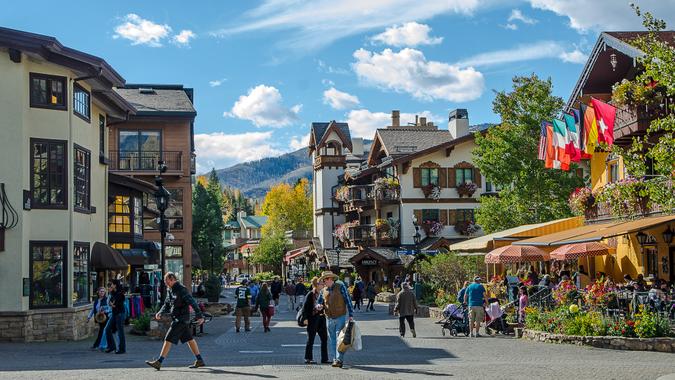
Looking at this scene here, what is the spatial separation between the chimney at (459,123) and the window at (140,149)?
25765mm

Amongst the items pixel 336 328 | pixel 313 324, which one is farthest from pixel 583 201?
pixel 336 328

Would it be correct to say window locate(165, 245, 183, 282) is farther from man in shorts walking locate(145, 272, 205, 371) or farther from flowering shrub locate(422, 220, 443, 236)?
man in shorts walking locate(145, 272, 205, 371)

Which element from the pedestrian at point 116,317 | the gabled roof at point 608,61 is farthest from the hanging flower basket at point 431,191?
the pedestrian at point 116,317

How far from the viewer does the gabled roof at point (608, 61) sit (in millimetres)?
29155

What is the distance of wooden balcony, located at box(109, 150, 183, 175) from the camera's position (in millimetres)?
46312

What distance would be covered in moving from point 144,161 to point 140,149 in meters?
0.67

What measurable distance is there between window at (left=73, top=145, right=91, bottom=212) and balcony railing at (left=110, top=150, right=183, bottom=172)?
19.0 metres

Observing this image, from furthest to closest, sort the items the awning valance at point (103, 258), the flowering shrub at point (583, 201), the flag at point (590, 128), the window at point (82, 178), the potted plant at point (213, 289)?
the potted plant at point (213, 289), the flowering shrub at point (583, 201), the flag at point (590, 128), the awning valance at point (103, 258), the window at point (82, 178)

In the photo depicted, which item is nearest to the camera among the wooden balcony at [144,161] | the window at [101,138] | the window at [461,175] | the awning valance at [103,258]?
the awning valance at [103,258]

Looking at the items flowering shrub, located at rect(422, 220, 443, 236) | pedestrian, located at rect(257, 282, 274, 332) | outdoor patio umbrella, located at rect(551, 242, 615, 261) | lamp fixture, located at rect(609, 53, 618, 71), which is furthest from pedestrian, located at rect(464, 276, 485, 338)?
flowering shrub, located at rect(422, 220, 443, 236)

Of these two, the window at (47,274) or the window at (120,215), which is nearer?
the window at (47,274)

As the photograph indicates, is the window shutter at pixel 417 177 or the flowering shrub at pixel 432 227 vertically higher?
the window shutter at pixel 417 177

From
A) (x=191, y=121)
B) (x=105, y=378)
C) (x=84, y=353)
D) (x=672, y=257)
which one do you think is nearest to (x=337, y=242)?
(x=191, y=121)

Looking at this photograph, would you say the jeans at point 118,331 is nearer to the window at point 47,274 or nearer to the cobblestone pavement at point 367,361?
the cobblestone pavement at point 367,361
